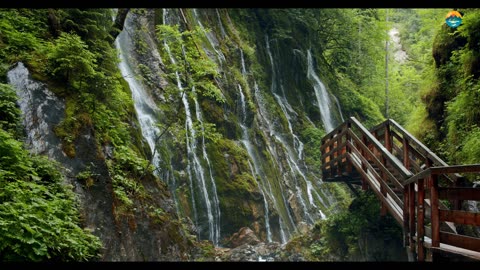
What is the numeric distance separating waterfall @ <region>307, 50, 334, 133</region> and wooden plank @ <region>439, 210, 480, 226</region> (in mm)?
19675

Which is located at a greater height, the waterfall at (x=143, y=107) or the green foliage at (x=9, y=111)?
the waterfall at (x=143, y=107)

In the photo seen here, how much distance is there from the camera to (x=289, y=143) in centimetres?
2158

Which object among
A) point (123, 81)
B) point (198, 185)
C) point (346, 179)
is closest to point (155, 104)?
point (123, 81)

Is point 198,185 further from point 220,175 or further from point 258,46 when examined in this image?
point 258,46

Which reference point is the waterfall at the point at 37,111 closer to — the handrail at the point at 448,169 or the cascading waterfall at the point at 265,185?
the handrail at the point at 448,169

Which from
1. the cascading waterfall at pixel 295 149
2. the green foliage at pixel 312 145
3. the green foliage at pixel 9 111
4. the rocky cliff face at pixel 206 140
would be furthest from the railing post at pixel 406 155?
the green foliage at pixel 312 145

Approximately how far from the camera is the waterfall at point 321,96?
83.1ft

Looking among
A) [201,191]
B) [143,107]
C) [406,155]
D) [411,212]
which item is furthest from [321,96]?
[411,212]

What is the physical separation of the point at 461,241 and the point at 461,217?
0.96ft

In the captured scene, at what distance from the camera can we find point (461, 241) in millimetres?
4945

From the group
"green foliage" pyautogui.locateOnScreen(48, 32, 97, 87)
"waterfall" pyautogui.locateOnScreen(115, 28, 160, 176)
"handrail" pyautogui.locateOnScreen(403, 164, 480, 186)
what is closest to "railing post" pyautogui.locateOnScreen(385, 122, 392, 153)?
"handrail" pyautogui.locateOnScreen(403, 164, 480, 186)

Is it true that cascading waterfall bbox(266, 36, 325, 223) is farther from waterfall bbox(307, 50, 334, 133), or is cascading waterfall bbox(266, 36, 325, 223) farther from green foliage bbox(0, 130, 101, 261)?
green foliage bbox(0, 130, 101, 261)

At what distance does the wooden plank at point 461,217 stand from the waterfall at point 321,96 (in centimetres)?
1967
